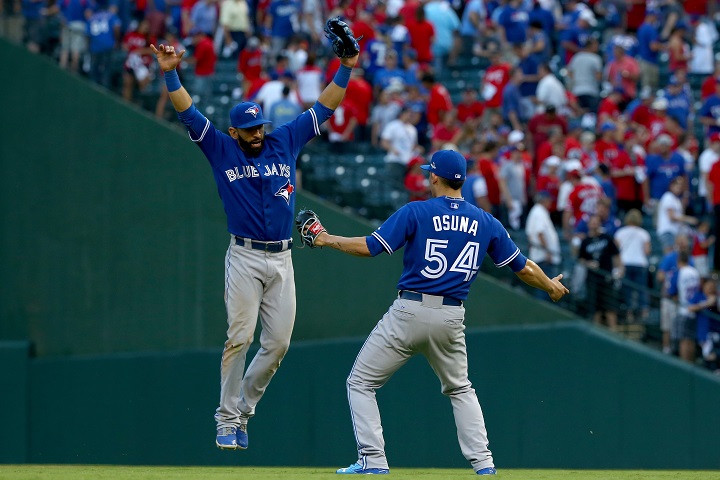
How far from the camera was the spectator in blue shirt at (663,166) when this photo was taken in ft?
52.5

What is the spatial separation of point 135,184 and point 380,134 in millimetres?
3045

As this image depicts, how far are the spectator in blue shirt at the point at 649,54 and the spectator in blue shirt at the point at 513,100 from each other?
205 cm

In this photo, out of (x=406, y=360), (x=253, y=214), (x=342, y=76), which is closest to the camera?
(x=406, y=360)

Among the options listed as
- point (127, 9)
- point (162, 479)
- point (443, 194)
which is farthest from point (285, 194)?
point (127, 9)

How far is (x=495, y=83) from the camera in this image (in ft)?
59.3

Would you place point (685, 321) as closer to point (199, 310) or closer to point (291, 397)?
point (291, 397)

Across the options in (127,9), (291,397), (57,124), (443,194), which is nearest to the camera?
(443,194)

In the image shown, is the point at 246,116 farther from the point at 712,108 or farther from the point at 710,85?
the point at 710,85

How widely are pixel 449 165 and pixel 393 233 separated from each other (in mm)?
557

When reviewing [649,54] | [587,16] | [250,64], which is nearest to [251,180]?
[250,64]

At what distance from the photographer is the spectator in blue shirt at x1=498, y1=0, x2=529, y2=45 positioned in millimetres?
19172

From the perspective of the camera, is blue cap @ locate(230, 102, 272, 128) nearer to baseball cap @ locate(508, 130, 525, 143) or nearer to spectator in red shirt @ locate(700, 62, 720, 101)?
baseball cap @ locate(508, 130, 525, 143)

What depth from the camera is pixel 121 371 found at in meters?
16.0

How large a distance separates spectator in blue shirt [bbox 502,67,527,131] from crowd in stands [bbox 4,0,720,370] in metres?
0.03
